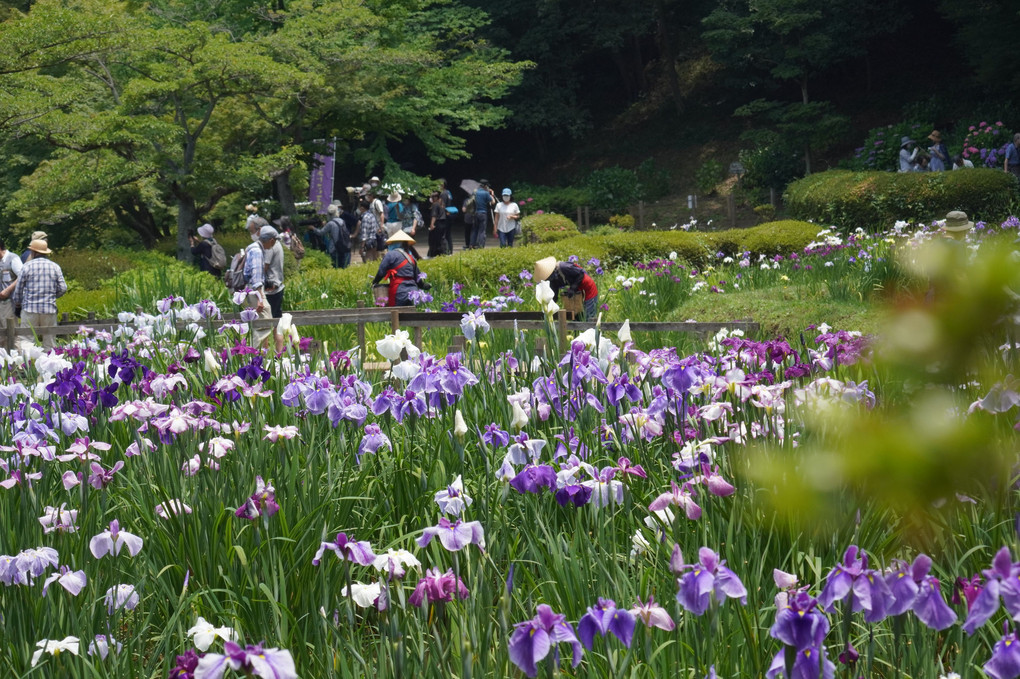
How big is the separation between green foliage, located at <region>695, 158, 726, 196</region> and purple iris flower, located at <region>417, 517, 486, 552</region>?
27.9 meters

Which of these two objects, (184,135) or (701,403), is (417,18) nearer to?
(184,135)

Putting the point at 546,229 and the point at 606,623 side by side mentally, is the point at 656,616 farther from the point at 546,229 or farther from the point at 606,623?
the point at 546,229

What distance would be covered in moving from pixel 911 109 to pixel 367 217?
16022 mm

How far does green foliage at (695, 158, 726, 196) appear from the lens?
29031 mm

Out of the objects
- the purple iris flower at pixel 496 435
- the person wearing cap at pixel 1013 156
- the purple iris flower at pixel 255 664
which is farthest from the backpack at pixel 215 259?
the person wearing cap at pixel 1013 156

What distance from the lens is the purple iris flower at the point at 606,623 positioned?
1605 millimetres

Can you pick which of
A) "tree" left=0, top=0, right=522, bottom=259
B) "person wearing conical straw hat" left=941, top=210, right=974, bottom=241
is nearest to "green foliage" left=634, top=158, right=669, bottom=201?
"tree" left=0, top=0, right=522, bottom=259

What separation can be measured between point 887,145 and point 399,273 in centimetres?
1814

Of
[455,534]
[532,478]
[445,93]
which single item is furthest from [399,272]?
[445,93]

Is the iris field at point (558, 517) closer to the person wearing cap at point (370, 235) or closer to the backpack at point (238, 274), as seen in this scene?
the backpack at point (238, 274)

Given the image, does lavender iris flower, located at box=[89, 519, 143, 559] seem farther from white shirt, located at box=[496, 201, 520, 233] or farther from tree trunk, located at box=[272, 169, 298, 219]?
tree trunk, located at box=[272, 169, 298, 219]

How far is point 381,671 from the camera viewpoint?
6.25 ft

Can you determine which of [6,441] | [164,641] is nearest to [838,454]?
[164,641]

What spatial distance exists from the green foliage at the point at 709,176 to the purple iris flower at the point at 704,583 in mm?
28182
